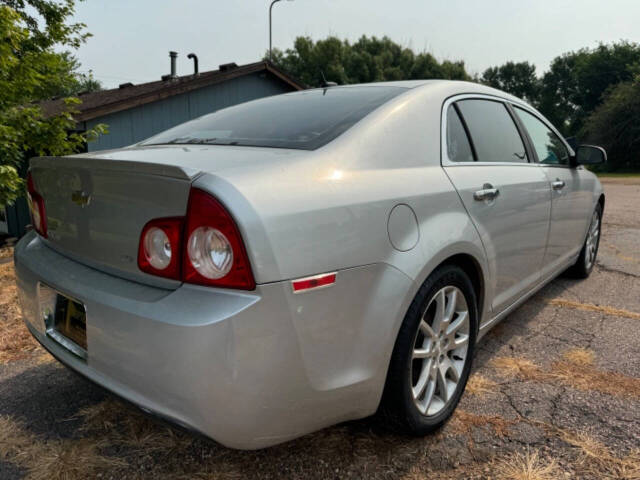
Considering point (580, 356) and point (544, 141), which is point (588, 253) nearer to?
point (544, 141)

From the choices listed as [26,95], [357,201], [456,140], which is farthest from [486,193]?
[26,95]

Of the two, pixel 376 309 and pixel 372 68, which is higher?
pixel 372 68

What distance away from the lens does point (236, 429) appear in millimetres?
1356

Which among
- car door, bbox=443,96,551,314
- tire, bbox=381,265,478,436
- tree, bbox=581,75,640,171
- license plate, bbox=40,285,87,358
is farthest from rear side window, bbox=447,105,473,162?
tree, bbox=581,75,640,171

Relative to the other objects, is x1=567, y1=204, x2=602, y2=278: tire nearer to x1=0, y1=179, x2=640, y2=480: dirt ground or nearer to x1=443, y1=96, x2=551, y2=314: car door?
x1=0, y1=179, x2=640, y2=480: dirt ground

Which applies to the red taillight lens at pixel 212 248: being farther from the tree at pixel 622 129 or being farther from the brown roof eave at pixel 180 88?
the tree at pixel 622 129

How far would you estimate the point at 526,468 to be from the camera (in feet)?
5.93

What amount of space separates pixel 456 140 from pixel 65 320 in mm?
1800

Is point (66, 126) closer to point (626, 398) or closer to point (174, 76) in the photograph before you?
point (626, 398)

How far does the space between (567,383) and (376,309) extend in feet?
4.78

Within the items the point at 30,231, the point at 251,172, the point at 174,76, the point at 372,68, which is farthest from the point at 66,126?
the point at 372,68

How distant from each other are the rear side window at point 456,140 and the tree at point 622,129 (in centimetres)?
3135

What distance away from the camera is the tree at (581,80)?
48219 millimetres

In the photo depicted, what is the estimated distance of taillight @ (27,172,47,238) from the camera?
2.02 metres
